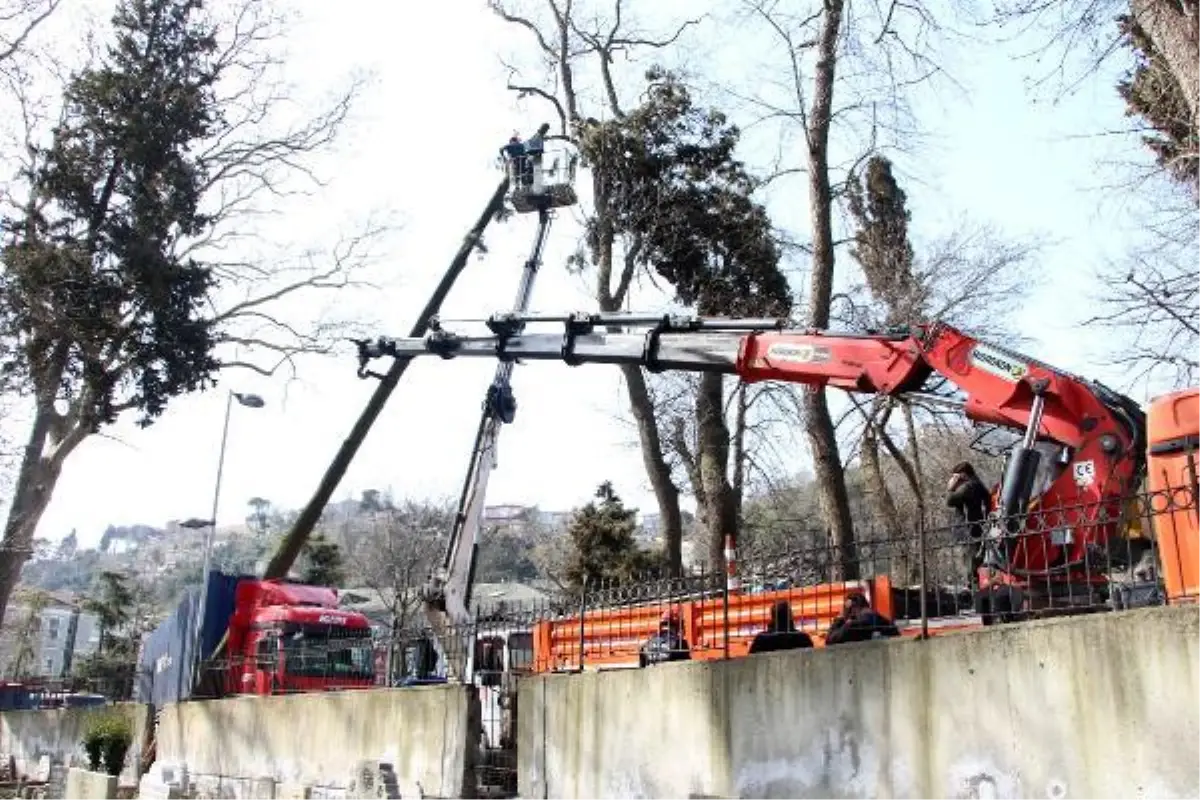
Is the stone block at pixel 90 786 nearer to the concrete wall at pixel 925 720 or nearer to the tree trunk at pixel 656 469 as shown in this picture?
the concrete wall at pixel 925 720

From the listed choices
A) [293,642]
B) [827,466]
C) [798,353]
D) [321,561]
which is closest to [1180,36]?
[798,353]

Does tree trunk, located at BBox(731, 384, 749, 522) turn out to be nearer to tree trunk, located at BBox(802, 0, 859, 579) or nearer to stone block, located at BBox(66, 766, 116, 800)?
tree trunk, located at BBox(802, 0, 859, 579)

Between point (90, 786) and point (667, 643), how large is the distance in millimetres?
8059

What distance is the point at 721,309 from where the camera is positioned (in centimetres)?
2286

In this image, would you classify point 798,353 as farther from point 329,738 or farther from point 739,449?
point 739,449

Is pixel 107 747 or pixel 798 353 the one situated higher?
pixel 798 353

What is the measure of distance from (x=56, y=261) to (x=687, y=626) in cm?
1720

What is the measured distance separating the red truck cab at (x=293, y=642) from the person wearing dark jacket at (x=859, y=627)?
853 centimetres

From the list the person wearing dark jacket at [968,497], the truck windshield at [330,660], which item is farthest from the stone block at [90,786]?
the person wearing dark jacket at [968,497]

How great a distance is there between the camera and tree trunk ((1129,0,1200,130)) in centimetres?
1138

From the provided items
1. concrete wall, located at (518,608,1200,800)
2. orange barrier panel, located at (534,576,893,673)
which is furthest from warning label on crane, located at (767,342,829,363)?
concrete wall, located at (518,608,1200,800)

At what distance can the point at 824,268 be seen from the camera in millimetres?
18516

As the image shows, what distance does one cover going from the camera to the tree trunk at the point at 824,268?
17.5 m

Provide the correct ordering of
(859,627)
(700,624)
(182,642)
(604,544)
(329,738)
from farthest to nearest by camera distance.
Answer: (604,544) < (182,642) < (329,738) < (700,624) < (859,627)
